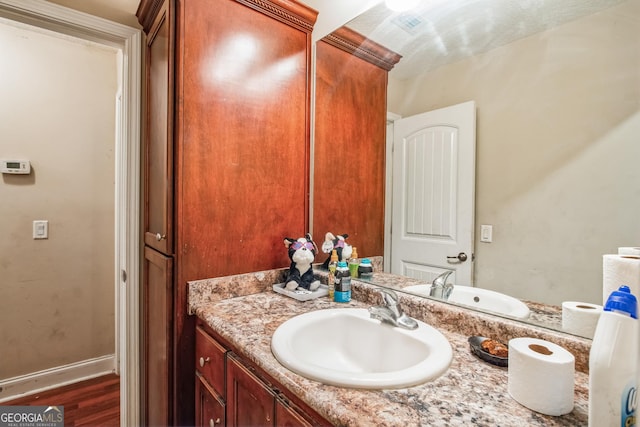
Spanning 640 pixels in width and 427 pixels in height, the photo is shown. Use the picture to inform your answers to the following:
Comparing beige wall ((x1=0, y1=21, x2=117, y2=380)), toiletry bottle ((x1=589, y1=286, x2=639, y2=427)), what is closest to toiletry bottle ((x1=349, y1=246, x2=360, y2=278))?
toiletry bottle ((x1=589, y1=286, x2=639, y2=427))

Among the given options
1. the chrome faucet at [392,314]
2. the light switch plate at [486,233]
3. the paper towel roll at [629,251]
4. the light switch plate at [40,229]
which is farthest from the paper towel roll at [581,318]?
the light switch plate at [40,229]

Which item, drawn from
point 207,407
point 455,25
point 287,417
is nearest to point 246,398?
point 287,417

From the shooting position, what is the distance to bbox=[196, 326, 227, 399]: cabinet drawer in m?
0.96

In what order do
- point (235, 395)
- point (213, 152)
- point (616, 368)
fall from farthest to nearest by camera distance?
point (213, 152) → point (235, 395) → point (616, 368)

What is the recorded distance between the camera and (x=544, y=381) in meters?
0.55

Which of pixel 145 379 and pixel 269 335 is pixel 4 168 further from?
pixel 269 335

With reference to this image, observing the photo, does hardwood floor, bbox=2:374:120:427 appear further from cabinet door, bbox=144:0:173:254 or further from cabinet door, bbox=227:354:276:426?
cabinet door, bbox=227:354:276:426

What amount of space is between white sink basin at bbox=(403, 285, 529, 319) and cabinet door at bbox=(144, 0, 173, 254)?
1040mm

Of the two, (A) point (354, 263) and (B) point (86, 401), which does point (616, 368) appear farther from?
(B) point (86, 401)

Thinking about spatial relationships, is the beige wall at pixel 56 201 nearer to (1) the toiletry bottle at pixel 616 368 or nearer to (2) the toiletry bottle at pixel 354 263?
(2) the toiletry bottle at pixel 354 263

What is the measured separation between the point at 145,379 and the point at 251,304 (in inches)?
34.2

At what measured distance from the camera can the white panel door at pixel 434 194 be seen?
1014mm

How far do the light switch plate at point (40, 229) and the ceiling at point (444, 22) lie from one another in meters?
1.50

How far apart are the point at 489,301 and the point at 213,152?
1100mm
